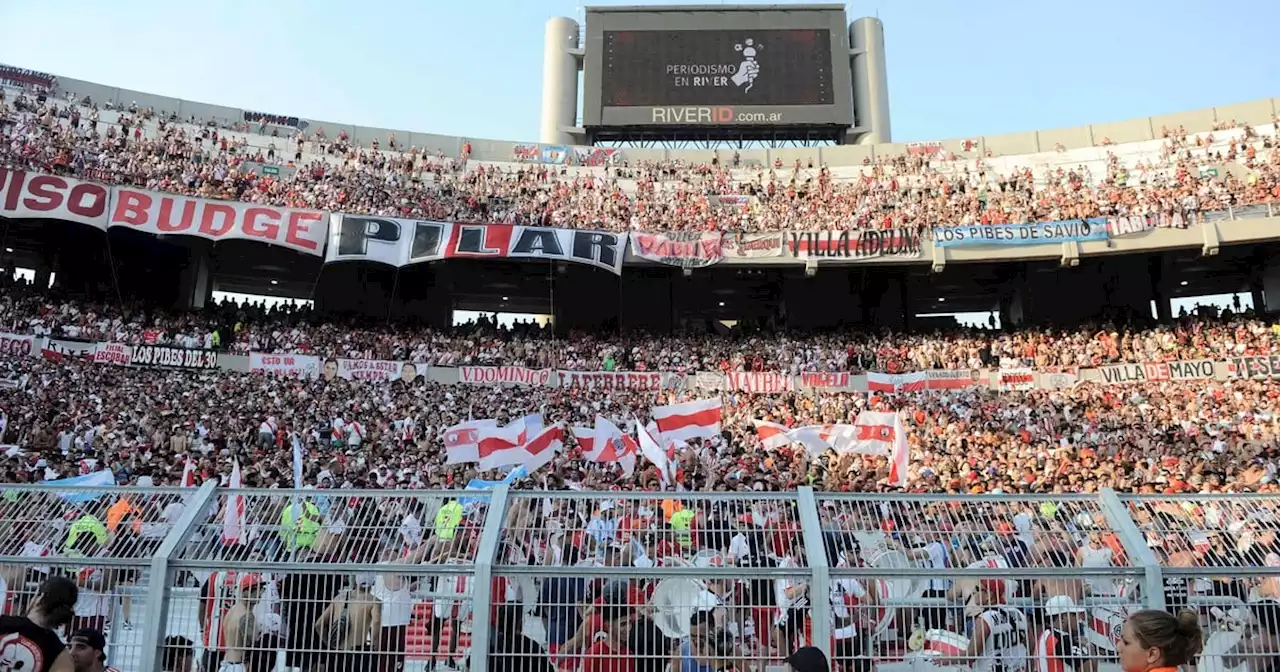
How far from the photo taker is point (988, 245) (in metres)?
30.4

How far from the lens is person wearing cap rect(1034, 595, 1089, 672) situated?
524 cm

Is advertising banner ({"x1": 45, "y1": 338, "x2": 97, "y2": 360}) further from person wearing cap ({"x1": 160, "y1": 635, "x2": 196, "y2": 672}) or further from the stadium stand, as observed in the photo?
person wearing cap ({"x1": 160, "y1": 635, "x2": 196, "y2": 672})

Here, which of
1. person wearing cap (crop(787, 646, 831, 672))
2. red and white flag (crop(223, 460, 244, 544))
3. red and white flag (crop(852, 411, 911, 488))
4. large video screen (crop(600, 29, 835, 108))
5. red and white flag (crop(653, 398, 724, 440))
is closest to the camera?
person wearing cap (crop(787, 646, 831, 672))

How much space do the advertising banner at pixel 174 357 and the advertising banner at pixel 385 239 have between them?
186 inches

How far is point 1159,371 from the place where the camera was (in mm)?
26562

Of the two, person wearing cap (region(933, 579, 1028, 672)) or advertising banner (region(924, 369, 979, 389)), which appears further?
advertising banner (region(924, 369, 979, 389))

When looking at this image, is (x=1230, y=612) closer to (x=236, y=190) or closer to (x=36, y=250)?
(x=236, y=190)

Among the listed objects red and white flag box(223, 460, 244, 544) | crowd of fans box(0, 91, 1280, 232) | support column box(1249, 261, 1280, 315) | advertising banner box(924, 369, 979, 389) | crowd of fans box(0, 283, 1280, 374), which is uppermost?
crowd of fans box(0, 91, 1280, 232)

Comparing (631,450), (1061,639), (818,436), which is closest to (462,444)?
(631,450)

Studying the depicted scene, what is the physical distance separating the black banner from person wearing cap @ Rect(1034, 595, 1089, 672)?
26296 mm

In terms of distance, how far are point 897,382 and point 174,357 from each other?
21785 millimetres

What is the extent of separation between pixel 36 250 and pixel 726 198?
25.8 meters

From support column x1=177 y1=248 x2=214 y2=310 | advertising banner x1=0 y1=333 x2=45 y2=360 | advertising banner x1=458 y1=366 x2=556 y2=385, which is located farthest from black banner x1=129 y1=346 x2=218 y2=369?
advertising banner x1=458 y1=366 x2=556 y2=385

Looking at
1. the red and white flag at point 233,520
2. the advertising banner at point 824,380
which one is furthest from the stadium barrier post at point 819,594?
the advertising banner at point 824,380
